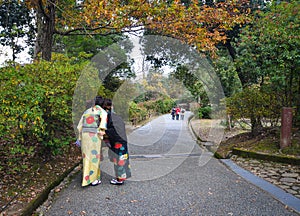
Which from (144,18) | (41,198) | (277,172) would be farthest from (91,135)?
(144,18)

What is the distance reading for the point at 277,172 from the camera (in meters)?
5.31

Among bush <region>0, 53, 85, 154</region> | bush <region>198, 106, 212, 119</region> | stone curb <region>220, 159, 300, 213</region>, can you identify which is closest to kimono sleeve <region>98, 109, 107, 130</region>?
bush <region>0, 53, 85, 154</region>

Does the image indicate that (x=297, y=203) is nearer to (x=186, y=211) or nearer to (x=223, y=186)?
(x=223, y=186)

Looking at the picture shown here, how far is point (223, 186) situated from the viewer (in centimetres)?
447

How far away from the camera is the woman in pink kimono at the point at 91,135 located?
14.1 feet

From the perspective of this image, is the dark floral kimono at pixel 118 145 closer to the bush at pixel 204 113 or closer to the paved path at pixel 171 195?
the paved path at pixel 171 195

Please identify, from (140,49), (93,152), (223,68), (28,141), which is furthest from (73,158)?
(223,68)

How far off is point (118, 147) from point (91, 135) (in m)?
0.56

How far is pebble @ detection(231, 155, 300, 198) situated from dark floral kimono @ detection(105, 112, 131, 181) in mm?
2717

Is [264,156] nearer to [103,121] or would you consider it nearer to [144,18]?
[103,121]

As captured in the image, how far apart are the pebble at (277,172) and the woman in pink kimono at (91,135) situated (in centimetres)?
322

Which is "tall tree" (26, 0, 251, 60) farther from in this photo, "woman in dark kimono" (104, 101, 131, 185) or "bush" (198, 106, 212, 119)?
"bush" (198, 106, 212, 119)

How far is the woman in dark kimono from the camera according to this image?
4.55 metres

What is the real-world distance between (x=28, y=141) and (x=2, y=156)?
637 millimetres
